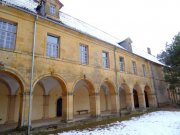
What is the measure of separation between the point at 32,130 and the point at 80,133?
2.57 metres

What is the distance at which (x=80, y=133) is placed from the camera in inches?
303

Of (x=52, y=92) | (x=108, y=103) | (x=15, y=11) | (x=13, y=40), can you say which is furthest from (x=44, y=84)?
(x=108, y=103)

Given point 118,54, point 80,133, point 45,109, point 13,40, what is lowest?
point 80,133

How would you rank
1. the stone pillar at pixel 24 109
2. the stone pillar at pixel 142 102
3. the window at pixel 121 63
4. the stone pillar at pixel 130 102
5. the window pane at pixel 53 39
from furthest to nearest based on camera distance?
the stone pillar at pixel 142 102
the window at pixel 121 63
the stone pillar at pixel 130 102
the window pane at pixel 53 39
the stone pillar at pixel 24 109

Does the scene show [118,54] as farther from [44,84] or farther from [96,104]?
[44,84]

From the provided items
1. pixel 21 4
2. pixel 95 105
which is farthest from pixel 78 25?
pixel 95 105

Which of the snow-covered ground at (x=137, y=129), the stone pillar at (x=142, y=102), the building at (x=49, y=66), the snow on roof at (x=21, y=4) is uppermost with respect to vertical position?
the snow on roof at (x=21, y=4)

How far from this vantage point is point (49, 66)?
961cm

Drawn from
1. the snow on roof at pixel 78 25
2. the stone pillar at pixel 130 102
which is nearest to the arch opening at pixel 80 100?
the stone pillar at pixel 130 102

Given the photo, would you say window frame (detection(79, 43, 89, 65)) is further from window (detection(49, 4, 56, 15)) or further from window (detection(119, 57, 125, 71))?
window (detection(119, 57, 125, 71))

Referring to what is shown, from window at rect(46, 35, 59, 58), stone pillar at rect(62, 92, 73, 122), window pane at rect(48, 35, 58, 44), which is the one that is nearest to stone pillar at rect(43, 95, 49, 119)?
stone pillar at rect(62, 92, 73, 122)

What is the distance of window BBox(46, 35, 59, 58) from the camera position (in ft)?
33.3

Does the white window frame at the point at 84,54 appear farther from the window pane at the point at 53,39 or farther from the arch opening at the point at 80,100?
the arch opening at the point at 80,100

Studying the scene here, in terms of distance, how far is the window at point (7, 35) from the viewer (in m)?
8.33
